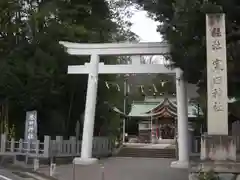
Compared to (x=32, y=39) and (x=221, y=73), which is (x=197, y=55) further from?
(x=32, y=39)

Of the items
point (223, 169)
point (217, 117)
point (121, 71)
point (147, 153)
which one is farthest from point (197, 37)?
point (147, 153)

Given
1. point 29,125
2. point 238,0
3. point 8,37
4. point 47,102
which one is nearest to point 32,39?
point 8,37

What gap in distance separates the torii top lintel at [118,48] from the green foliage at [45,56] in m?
1.97

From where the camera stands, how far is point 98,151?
2675cm

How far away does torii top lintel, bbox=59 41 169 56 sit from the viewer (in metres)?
21.2

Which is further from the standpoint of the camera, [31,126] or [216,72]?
[31,126]

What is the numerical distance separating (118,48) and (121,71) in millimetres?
1234

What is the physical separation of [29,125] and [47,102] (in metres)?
3.23

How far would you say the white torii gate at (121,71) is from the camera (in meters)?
20.5

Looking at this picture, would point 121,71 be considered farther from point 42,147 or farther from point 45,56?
point 42,147

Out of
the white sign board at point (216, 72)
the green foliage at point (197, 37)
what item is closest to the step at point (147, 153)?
the green foliage at point (197, 37)

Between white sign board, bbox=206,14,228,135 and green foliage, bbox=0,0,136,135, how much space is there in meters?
12.9

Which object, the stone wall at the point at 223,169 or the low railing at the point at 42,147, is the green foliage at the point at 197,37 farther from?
the low railing at the point at 42,147

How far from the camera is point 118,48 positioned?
22.1 meters
